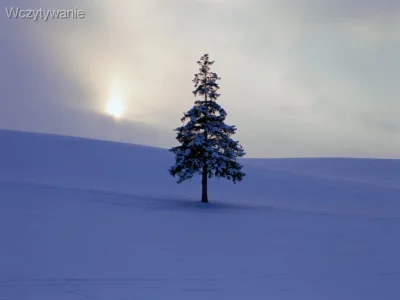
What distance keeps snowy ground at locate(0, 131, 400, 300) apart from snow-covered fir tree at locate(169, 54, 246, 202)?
249 cm

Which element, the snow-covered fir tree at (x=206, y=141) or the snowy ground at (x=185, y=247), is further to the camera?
the snow-covered fir tree at (x=206, y=141)

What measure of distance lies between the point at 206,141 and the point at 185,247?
45.4ft

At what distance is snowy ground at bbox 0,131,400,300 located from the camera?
1159 centimetres

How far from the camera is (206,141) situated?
2956 centimetres

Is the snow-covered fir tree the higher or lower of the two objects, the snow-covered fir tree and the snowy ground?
the higher

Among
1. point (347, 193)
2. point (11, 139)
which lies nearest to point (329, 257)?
point (347, 193)

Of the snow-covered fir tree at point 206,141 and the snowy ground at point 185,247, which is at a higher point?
the snow-covered fir tree at point 206,141

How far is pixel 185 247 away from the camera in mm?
16469

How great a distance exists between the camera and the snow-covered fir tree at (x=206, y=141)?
2897 centimetres

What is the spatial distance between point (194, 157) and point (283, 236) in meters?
10.9

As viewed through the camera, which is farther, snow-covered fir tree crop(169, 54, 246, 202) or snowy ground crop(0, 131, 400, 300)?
snow-covered fir tree crop(169, 54, 246, 202)

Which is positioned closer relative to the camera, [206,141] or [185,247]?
[185,247]

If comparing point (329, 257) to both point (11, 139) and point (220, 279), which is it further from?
point (11, 139)

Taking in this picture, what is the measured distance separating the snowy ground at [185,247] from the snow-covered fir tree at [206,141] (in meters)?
2.49
